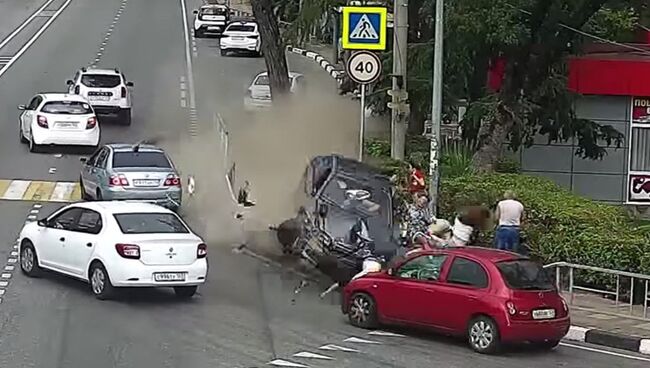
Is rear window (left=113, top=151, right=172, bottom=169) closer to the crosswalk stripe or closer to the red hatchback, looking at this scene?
the crosswalk stripe

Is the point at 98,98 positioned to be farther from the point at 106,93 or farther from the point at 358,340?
the point at 358,340

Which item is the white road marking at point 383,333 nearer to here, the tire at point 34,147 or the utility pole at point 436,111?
the utility pole at point 436,111

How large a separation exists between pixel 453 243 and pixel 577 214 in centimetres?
230

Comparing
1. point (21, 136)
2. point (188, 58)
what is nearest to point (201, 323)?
point (21, 136)

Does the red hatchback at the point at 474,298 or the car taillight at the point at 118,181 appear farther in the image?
the car taillight at the point at 118,181

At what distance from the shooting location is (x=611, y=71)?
1240 inches

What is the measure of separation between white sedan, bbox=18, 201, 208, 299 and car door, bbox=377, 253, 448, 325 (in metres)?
2.97

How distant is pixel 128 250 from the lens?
1777cm

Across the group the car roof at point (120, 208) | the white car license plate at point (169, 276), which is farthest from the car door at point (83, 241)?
the white car license plate at point (169, 276)

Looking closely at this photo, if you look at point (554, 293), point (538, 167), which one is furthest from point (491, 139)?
point (554, 293)

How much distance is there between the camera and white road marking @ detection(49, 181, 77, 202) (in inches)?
1072

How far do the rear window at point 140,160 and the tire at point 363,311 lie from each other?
32.4 feet

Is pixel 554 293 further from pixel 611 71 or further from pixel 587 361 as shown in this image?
pixel 611 71

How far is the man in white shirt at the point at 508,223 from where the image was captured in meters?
20.3
